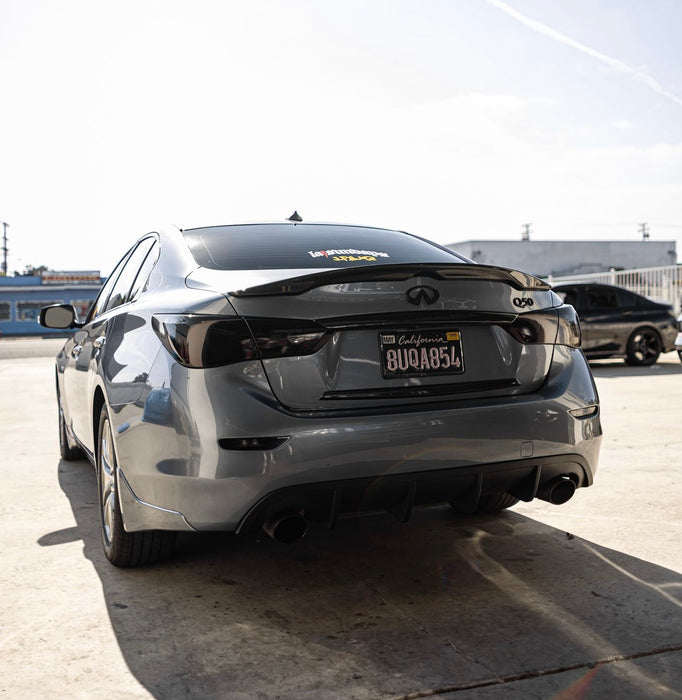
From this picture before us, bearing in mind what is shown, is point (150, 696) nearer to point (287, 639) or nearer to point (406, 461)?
point (287, 639)

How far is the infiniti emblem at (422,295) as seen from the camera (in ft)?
10.0

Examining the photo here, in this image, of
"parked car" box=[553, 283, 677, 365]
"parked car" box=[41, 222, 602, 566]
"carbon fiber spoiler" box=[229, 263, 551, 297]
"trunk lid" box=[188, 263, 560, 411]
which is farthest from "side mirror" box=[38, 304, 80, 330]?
"parked car" box=[553, 283, 677, 365]

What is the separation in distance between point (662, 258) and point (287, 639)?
76957 millimetres

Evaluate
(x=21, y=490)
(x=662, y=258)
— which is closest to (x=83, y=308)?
(x=662, y=258)

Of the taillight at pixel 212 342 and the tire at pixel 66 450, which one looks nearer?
the taillight at pixel 212 342

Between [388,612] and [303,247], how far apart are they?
1647 mm

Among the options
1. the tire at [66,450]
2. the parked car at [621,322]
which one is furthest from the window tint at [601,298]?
the tire at [66,450]

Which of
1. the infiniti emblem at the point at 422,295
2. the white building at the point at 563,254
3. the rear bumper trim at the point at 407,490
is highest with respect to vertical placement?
the white building at the point at 563,254

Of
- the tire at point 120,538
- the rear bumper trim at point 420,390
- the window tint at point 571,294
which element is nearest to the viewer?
the rear bumper trim at point 420,390

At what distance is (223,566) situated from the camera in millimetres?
3717

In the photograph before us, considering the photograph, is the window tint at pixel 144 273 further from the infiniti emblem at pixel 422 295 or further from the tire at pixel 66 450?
the tire at pixel 66 450

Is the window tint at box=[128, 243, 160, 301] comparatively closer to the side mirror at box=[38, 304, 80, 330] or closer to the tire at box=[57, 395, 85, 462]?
the side mirror at box=[38, 304, 80, 330]

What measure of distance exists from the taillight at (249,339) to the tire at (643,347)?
43.9 ft

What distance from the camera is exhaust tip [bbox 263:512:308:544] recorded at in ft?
9.70
